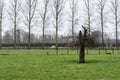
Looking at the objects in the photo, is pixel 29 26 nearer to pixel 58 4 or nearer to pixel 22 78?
pixel 58 4

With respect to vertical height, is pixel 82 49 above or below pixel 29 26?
below

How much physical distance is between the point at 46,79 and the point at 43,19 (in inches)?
2255

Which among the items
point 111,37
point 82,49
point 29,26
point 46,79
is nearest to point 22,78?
point 46,79

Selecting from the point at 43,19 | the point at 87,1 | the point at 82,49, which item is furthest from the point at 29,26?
the point at 82,49

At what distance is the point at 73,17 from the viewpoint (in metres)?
74.1

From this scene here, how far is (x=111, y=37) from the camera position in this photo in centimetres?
10825

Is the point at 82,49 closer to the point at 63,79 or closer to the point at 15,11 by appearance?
the point at 63,79

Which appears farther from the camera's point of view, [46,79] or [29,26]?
[29,26]

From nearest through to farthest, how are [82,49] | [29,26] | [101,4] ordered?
[82,49] → [29,26] → [101,4]

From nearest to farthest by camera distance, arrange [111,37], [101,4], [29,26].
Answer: [29,26] < [101,4] < [111,37]

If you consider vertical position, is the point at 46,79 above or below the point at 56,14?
below

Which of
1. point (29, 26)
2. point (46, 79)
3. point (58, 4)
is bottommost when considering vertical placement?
point (46, 79)

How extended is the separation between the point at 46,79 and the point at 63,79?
0.87 metres

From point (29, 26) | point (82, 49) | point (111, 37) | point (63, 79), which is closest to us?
point (63, 79)
